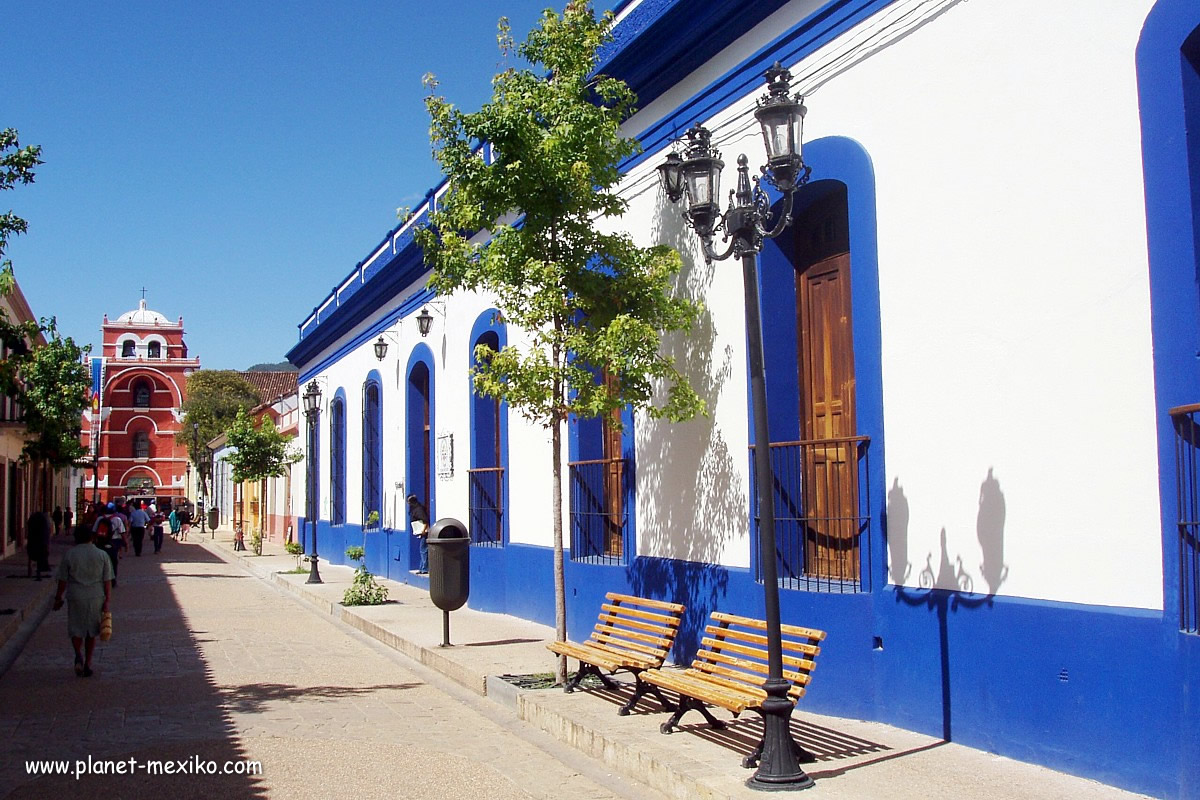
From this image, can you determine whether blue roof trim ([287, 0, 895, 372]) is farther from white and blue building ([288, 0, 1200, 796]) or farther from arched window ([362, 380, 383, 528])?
arched window ([362, 380, 383, 528])

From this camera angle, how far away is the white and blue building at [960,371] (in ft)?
17.5

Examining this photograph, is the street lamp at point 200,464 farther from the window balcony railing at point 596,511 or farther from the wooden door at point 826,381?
the wooden door at point 826,381

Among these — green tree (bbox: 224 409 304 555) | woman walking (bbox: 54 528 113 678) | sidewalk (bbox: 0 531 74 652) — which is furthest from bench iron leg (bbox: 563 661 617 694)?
green tree (bbox: 224 409 304 555)

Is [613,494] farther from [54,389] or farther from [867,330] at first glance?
[54,389]

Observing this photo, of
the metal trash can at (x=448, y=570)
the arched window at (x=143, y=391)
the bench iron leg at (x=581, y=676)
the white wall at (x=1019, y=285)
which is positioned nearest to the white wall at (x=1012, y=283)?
the white wall at (x=1019, y=285)

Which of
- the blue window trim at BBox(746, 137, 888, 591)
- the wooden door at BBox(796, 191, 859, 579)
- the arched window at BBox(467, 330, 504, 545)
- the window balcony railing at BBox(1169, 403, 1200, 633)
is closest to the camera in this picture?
the window balcony railing at BBox(1169, 403, 1200, 633)

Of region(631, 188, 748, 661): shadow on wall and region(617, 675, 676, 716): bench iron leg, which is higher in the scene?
region(631, 188, 748, 661): shadow on wall

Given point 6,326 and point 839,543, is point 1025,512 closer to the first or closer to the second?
point 839,543

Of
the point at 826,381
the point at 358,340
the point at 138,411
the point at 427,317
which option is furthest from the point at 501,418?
the point at 138,411

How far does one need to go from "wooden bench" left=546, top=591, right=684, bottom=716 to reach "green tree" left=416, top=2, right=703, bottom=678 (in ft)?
1.12

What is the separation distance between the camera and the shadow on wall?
8.93m

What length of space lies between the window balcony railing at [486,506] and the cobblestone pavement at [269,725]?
2.23 metres

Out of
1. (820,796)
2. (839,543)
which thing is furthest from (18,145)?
(820,796)

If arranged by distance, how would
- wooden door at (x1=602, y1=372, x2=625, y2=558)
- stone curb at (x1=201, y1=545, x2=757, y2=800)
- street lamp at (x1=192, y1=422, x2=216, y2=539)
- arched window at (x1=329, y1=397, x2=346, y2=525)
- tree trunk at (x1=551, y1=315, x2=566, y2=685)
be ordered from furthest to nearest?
street lamp at (x1=192, y1=422, x2=216, y2=539), arched window at (x1=329, y1=397, x2=346, y2=525), wooden door at (x1=602, y1=372, x2=625, y2=558), tree trunk at (x1=551, y1=315, x2=566, y2=685), stone curb at (x1=201, y1=545, x2=757, y2=800)
